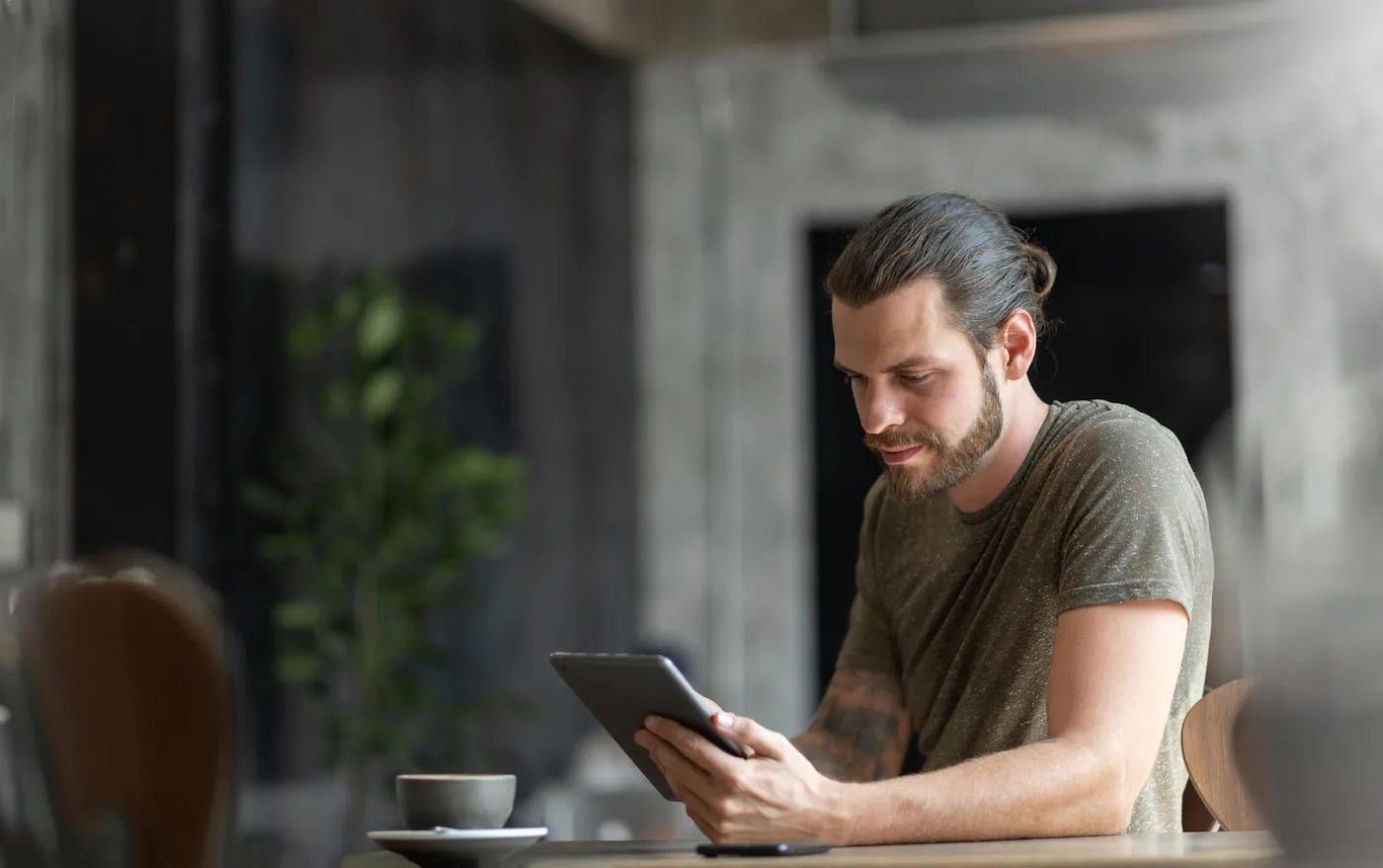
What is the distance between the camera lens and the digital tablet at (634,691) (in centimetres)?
137

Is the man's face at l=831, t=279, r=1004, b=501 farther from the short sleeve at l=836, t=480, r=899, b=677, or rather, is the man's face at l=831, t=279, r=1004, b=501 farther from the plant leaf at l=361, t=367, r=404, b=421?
the plant leaf at l=361, t=367, r=404, b=421

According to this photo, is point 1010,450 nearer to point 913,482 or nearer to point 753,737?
point 913,482

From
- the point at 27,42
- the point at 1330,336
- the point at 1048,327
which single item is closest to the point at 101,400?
the point at 27,42

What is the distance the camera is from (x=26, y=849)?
42.8 inches

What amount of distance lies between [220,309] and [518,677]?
1.64m

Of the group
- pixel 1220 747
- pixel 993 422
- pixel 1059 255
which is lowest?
pixel 1220 747

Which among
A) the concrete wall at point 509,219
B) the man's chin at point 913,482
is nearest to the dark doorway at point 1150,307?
the concrete wall at point 509,219

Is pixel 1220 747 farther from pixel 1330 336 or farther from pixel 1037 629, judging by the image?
pixel 1330 336

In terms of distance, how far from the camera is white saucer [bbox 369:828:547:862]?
1.39 meters

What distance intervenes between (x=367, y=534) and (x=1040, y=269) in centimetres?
242

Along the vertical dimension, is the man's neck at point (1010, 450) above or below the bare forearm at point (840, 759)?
above

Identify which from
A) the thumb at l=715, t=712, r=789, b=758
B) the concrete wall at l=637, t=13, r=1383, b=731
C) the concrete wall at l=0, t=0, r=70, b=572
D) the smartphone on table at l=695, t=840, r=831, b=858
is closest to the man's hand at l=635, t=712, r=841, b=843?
the thumb at l=715, t=712, r=789, b=758

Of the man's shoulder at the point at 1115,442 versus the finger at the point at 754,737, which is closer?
the finger at the point at 754,737

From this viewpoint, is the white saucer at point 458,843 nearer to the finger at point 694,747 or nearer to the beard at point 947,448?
the finger at point 694,747
